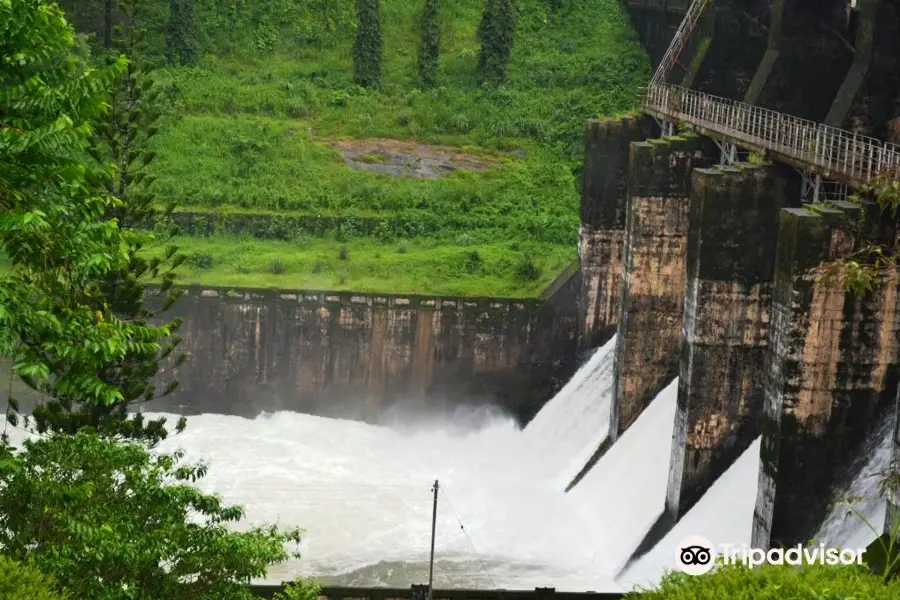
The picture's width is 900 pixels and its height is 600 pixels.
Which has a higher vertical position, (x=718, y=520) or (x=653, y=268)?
(x=653, y=268)

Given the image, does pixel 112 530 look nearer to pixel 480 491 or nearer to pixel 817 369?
pixel 817 369

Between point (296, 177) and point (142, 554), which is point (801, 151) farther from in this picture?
point (296, 177)

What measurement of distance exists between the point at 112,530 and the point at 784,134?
15.7 m

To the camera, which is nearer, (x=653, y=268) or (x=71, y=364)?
(x=71, y=364)

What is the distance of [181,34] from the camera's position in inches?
1998

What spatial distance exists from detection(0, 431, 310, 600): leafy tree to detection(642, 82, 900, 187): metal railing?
1041 centimetres

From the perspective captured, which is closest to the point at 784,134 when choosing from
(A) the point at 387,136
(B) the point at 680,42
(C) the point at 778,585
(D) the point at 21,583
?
(B) the point at 680,42

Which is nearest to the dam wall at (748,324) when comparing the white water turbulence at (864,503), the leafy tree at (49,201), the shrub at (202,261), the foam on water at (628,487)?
the white water turbulence at (864,503)

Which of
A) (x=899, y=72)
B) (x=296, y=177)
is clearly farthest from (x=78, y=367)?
(x=296, y=177)

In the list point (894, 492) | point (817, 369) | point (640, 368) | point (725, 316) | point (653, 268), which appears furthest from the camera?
point (640, 368)

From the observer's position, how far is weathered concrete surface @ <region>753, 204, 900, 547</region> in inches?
774

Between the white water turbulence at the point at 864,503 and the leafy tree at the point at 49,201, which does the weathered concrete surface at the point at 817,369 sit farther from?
the leafy tree at the point at 49,201

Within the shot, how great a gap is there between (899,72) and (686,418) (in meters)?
7.17

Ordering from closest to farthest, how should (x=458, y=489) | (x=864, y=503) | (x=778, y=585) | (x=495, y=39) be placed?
1. (x=778, y=585)
2. (x=864, y=503)
3. (x=458, y=489)
4. (x=495, y=39)
